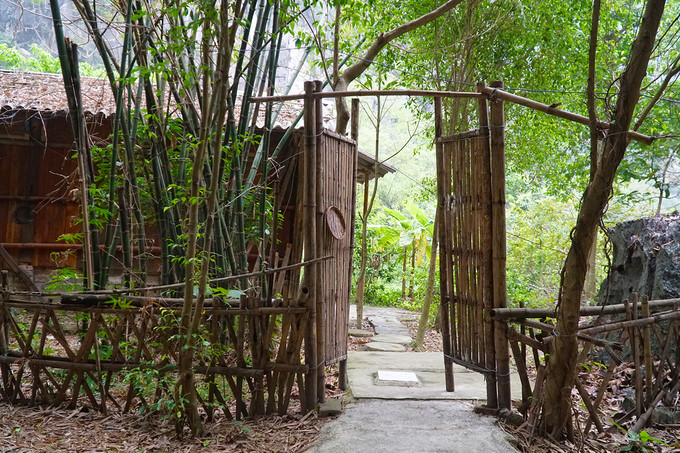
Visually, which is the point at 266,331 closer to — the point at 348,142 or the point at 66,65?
the point at 348,142

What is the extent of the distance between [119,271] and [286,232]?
2.34 m

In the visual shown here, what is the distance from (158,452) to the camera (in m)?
3.36

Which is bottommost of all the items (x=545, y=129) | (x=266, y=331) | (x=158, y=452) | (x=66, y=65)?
(x=158, y=452)

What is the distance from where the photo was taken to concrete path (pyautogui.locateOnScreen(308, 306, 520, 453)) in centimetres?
336

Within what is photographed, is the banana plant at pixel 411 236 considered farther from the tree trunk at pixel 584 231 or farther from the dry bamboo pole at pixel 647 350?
the tree trunk at pixel 584 231

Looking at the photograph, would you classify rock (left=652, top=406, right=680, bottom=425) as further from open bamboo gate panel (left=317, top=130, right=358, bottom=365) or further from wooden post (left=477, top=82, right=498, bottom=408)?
open bamboo gate panel (left=317, top=130, right=358, bottom=365)

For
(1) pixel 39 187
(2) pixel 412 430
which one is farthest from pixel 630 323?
(1) pixel 39 187

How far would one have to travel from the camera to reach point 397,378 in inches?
186

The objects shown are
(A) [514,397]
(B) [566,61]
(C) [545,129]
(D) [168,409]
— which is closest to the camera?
(D) [168,409]

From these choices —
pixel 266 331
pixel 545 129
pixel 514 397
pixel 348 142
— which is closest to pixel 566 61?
pixel 545 129

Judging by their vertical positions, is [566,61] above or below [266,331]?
above

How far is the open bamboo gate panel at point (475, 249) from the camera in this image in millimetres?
3881

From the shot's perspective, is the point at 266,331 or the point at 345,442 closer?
the point at 345,442

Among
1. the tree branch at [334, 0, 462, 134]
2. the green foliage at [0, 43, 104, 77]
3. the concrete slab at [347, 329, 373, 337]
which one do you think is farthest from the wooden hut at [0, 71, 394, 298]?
the green foliage at [0, 43, 104, 77]
